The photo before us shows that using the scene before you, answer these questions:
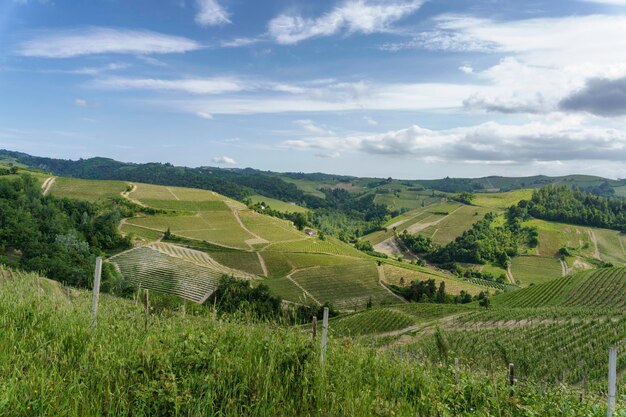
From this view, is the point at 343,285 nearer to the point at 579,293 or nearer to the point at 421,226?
the point at 579,293

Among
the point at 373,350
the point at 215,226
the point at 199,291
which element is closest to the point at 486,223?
the point at 215,226

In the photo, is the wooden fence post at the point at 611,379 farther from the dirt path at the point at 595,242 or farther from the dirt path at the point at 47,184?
the dirt path at the point at 595,242

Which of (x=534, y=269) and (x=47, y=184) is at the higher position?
(x=47, y=184)

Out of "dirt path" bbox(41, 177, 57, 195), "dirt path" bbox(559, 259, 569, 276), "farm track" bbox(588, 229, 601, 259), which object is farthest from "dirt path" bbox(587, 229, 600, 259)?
"dirt path" bbox(41, 177, 57, 195)

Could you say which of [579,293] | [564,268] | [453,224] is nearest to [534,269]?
[564,268]

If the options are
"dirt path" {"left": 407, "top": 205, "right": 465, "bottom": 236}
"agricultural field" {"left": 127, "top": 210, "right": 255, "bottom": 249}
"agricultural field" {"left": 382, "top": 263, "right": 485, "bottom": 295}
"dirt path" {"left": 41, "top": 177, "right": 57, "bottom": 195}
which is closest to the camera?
"agricultural field" {"left": 382, "top": 263, "right": 485, "bottom": 295}

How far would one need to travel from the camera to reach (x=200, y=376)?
4723mm

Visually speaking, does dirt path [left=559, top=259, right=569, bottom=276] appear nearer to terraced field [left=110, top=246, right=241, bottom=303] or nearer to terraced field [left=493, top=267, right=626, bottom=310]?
terraced field [left=493, top=267, right=626, bottom=310]

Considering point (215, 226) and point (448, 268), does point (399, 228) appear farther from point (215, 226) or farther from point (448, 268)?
point (215, 226)

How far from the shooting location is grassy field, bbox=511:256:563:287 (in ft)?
400

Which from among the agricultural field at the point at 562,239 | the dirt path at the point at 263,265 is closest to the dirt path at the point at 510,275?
the agricultural field at the point at 562,239

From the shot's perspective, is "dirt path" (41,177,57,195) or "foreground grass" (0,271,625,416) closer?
"foreground grass" (0,271,625,416)

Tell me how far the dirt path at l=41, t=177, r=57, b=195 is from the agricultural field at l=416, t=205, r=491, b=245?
136 meters

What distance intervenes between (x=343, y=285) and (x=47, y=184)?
10433 cm
